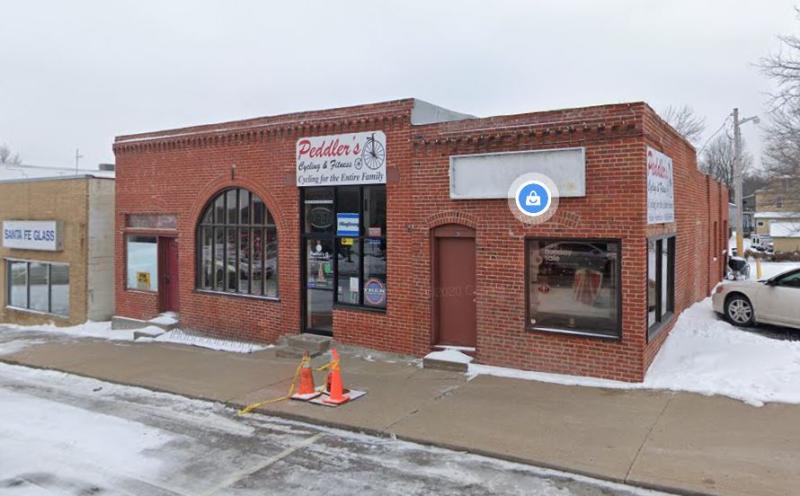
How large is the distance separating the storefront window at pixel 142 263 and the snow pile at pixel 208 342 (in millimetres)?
1817

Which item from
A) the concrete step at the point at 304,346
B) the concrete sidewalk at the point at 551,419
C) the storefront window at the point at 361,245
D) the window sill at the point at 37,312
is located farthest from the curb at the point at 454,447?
the window sill at the point at 37,312

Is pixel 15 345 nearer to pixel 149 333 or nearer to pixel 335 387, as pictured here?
pixel 149 333

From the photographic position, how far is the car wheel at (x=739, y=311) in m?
11.9

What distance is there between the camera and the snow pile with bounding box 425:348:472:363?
10297mm

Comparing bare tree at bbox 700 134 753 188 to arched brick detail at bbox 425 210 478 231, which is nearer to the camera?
arched brick detail at bbox 425 210 478 231

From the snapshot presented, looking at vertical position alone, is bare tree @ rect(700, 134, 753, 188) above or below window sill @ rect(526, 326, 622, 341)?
above

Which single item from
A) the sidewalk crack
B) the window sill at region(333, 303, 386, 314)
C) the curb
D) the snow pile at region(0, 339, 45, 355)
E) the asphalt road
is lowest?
Result: the asphalt road

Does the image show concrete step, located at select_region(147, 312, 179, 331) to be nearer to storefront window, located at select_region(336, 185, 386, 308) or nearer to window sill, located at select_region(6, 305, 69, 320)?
window sill, located at select_region(6, 305, 69, 320)

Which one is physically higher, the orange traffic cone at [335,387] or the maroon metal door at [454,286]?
the maroon metal door at [454,286]

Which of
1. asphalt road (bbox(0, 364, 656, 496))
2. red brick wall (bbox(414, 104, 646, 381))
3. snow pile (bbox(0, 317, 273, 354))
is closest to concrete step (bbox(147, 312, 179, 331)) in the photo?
snow pile (bbox(0, 317, 273, 354))

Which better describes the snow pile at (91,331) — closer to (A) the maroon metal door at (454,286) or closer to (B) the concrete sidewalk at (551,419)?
(B) the concrete sidewalk at (551,419)

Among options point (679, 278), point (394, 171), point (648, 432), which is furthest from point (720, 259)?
point (648, 432)

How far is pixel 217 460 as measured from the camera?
6785 mm

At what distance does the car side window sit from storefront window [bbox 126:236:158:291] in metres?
14.0
